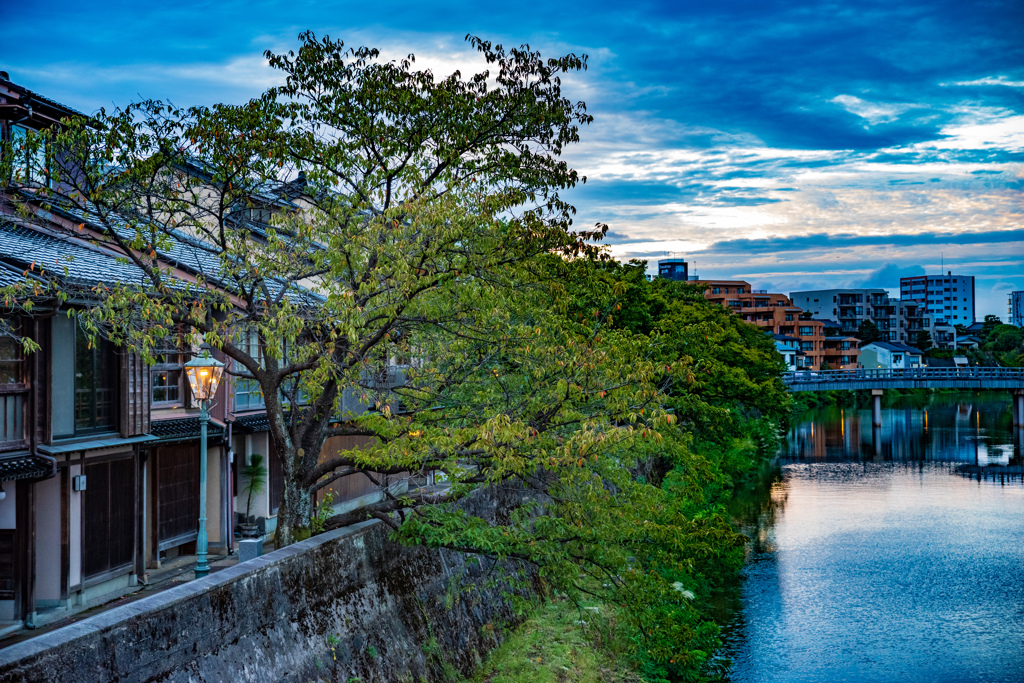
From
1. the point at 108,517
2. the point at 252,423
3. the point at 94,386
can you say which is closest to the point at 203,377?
the point at 94,386

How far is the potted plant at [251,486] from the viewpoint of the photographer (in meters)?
22.8

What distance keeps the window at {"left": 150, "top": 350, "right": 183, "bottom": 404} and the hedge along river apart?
15513mm

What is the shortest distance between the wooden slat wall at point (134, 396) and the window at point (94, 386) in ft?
0.77

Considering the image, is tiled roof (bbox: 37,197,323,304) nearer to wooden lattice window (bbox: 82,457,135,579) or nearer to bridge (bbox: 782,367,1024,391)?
wooden lattice window (bbox: 82,457,135,579)

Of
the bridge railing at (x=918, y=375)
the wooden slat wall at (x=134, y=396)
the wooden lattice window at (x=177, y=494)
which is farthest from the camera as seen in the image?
the bridge railing at (x=918, y=375)

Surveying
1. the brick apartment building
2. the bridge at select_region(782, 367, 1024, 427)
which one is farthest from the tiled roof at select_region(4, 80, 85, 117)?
the brick apartment building

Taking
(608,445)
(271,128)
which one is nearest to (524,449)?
(608,445)

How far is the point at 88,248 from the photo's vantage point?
19.0 m

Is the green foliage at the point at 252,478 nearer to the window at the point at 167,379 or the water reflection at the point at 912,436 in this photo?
the window at the point at 167,379

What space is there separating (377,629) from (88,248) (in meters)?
11.5

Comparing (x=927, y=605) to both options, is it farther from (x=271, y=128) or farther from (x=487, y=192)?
(x=271, y=128)

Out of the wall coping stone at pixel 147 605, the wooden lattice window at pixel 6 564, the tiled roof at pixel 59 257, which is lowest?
the wooden lattice window at pixel 6 564

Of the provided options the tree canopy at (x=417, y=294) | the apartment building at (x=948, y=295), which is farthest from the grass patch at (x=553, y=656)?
the apartment building at (x=948, y=295)

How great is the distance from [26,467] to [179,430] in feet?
16.3
